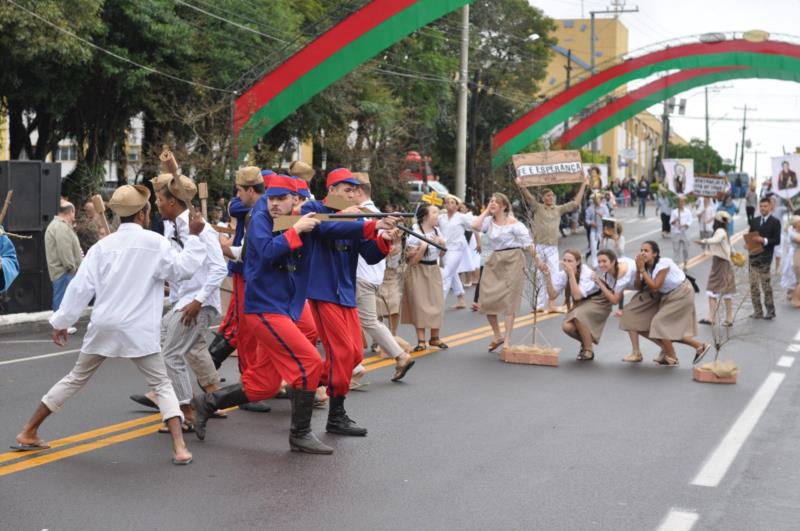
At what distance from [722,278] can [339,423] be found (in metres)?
9.01

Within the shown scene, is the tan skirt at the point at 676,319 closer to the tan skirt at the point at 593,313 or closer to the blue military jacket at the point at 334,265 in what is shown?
the tan skirt at the point at 593,313

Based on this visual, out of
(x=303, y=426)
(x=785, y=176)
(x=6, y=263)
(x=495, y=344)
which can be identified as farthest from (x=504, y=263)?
(x=785, y=176)

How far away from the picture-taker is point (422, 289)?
13.4 metres

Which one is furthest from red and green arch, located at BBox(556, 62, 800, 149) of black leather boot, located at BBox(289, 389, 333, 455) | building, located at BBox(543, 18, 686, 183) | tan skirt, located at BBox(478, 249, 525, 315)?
building, located at BBox(543, 18, 686, 183)

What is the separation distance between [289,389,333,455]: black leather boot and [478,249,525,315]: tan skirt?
551cm

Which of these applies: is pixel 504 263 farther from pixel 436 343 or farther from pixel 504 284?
pixel 436 343

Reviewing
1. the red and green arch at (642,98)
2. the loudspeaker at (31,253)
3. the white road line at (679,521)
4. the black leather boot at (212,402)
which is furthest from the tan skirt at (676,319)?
the red and green arch at (642,98)

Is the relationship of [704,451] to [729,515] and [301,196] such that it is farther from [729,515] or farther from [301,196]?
[301,196]

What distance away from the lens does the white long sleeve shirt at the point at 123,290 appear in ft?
24.6

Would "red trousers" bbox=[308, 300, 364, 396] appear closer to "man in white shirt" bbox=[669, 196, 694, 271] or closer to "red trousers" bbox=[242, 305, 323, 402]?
"red trousers" bbox=[242, 305, 323, 402]

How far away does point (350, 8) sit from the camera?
26062mm

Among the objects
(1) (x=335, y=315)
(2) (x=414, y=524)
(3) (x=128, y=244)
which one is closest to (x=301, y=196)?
(1) (x=335, y=315)

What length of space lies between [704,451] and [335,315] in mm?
2813

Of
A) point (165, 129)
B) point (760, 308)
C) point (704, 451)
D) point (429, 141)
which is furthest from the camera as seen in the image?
point (429, 141)
